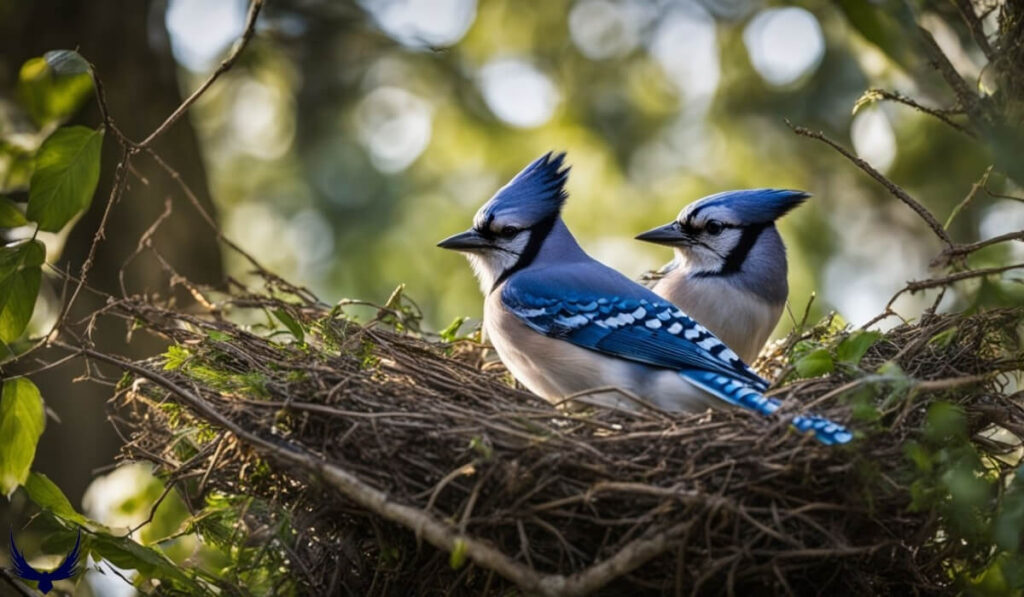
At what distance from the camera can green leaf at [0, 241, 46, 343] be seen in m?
2.44

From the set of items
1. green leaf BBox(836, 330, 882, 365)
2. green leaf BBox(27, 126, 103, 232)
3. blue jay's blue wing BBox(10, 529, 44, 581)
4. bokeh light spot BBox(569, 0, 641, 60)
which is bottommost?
blue jay's blue wing BBox(10, 529, 44, 581)

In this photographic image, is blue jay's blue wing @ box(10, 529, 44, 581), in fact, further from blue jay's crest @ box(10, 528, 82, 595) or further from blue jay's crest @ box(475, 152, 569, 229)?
blue jay's crest @ box(475, 152, 569, 229)

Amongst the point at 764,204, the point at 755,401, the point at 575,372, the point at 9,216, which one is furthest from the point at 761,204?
the point at 9,216

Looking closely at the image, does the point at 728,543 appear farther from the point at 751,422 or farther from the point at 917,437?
the point at 917,437

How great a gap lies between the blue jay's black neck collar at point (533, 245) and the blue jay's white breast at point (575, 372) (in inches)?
9.9

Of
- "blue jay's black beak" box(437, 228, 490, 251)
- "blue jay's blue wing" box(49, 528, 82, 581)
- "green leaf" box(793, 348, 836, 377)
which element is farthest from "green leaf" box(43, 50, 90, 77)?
"green leaf" box(793, 348, 836, 377)

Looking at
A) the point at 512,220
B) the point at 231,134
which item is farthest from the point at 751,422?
→ the point at 231,134

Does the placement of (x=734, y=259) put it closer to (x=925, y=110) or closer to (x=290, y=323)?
(x=925, y=110)

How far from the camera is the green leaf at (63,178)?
8.16 feet

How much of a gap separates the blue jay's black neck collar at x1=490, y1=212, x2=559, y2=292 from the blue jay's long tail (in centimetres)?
86

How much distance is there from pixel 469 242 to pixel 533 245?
21 centimetres

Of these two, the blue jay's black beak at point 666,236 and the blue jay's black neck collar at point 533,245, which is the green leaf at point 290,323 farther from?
the blue jay's black beak at point 666,236

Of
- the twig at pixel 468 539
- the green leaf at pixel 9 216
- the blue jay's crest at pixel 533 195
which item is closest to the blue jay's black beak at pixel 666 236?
the blue jay's crest at pixel 533 195

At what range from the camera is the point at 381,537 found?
245 centimetres
